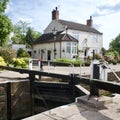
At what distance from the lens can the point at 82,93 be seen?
728 cm

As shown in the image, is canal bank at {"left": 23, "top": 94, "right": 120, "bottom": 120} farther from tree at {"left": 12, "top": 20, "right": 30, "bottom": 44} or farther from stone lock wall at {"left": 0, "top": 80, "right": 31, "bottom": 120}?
tree at {"left": 12, "top": 20, "right": 30, "bottom": 44}

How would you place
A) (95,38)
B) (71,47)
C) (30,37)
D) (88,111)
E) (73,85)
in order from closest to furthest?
(88,111), (73,85), (71,47), (95,38), (30,37)

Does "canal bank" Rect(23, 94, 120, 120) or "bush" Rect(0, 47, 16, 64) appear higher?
"bush" Rect(0, 47, 16, 64)

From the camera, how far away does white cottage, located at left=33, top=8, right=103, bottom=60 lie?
36.6 meters

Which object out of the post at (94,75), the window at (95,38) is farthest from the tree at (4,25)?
the post at (94,75)

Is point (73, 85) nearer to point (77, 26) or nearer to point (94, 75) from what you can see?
point (94, 75)

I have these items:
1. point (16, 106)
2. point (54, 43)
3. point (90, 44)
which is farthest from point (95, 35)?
point (16, 106)

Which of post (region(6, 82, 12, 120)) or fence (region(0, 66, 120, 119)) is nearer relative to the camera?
fence (region(0, 66, 120, 119))

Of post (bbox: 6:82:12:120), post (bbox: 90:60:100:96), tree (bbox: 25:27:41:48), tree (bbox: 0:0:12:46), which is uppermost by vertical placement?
tree (bbox: 25:27:41:48)

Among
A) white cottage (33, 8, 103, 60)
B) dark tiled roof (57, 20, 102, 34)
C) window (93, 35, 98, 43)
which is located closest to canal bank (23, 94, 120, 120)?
white cottage (33, 8, 103, 60)

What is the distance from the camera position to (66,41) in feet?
118

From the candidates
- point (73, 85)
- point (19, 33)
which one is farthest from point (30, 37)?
point (73, 85)

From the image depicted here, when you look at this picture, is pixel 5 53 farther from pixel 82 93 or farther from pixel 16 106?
pixel 82 93

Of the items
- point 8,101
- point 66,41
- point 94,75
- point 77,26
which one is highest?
point 77,26
